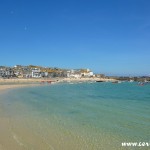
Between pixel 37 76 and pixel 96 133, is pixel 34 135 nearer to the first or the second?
pixel 96 133

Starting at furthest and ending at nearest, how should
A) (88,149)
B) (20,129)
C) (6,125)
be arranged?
(6,125)
(20,129)
(88,149)

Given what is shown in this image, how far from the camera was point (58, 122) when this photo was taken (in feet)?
66.5

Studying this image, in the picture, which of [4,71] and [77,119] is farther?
[4,71]

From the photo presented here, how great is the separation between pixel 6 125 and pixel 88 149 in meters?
7.59

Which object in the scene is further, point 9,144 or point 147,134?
point 147,134

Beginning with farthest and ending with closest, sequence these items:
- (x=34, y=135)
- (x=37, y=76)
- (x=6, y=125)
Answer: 1. (x=37, y=76)
2. (x=6, y=125)
3. (x=34, y=135)

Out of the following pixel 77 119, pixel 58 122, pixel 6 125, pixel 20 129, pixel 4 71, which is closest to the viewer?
pixel 20 129

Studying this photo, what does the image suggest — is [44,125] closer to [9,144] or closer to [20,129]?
[20,129]

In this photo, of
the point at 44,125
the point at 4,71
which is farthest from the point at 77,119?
the point at 4,71

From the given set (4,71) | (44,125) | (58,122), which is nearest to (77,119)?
(58,122)

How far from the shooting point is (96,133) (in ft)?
54.2

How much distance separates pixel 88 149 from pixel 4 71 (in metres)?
174

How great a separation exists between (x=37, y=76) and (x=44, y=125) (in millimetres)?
179108

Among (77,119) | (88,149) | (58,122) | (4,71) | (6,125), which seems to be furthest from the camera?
(4,71)
